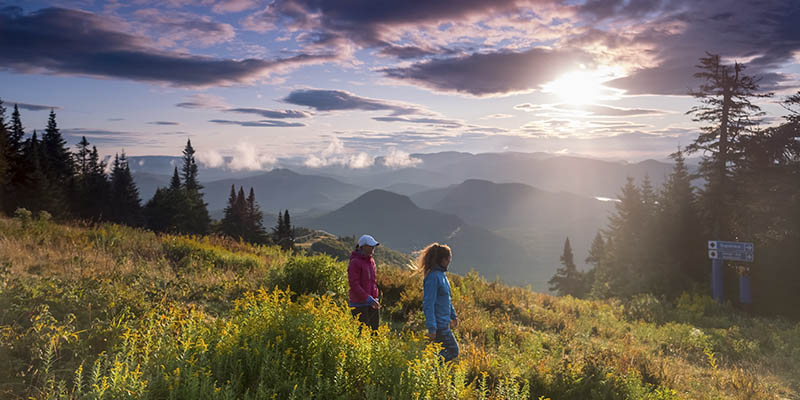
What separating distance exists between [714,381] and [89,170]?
299 ft

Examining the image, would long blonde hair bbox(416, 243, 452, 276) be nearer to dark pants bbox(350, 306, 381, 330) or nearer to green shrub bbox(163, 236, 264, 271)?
dark pants bbox(350, 306, 381, 330)

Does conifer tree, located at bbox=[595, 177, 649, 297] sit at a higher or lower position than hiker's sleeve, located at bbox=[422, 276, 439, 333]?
lower

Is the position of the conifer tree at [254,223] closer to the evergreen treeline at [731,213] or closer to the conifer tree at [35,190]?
the conifer tree at [35,190]

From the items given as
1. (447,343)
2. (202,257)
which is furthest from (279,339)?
(202,257)

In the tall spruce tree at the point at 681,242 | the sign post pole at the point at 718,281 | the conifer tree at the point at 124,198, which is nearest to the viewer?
the sign post pole at the point at 718,281

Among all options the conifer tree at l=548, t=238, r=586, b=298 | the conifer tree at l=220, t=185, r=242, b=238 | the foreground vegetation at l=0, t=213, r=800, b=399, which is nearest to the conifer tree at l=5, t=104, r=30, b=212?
the conifer tree at l=220, t=185, r=242, b=238

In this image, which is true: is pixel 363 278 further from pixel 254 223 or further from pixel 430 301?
pixel 254 223

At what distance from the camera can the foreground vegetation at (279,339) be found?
4.22 m

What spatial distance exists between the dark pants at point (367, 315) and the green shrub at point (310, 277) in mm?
1894

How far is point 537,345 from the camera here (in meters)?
8.32

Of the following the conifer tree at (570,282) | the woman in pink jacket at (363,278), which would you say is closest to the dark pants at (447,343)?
the woman in pink jacket at (363,278)

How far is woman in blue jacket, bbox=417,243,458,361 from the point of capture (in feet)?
20.1

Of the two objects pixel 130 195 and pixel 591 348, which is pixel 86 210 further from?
pixel 591 348

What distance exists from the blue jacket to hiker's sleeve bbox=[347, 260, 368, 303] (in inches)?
50.3
